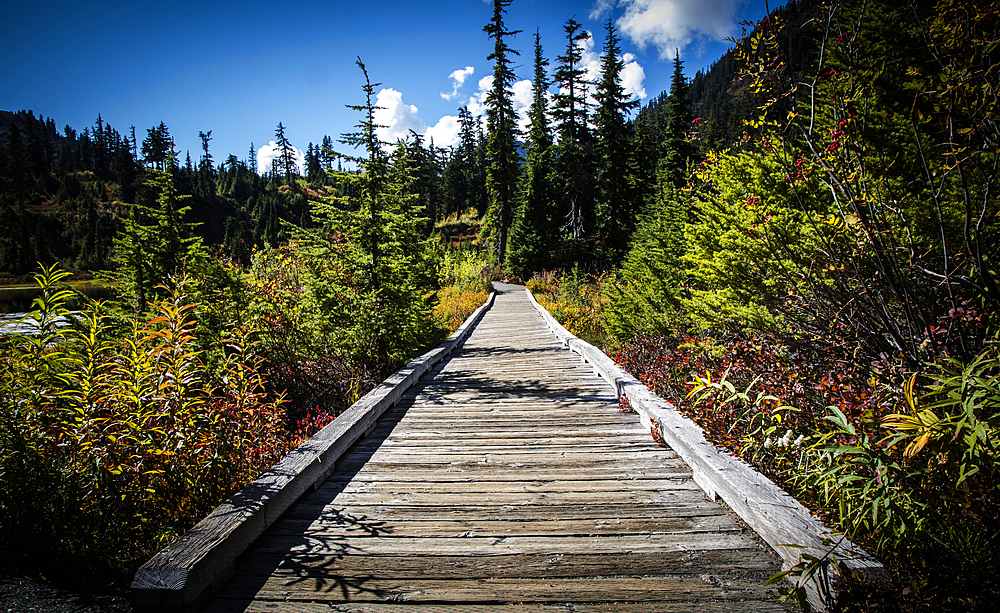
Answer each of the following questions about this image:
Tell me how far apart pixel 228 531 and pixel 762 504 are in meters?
2.93

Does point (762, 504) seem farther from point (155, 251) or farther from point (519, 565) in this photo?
point (155, 251)

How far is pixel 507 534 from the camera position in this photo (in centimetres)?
247

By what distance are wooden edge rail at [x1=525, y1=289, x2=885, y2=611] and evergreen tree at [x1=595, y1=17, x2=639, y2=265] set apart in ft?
95.9

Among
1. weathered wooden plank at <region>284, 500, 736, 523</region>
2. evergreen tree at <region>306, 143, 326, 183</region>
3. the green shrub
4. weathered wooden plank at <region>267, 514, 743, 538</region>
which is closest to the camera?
the green shrub

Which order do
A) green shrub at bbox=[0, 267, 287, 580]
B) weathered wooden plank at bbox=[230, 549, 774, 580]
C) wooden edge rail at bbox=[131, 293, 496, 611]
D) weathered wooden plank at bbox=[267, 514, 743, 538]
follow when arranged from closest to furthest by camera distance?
1. wooden edge rail at bbox=[131, 293, 496, 611]
2. weathered wooden plank at bbox=[230, 549, 774, 580]
3. green shrub at bbox=[0, 267, 287, 580]
4. weathered wooden plank at bbox=[267, 514, 743, 538]

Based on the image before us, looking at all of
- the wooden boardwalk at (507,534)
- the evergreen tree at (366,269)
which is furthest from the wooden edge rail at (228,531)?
the evergreen tree at (366,269)

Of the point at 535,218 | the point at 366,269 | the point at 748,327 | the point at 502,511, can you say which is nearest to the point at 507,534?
the point at 502,511

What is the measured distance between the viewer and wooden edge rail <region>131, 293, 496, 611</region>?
180cm

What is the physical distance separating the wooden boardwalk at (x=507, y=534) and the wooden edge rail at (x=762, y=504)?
0.10 m

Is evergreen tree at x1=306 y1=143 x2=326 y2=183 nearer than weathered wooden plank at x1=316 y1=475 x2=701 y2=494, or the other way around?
weathered wooden plank at x1=316 y1=475 x2=701 y2=494

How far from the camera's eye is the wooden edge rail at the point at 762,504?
1.84m

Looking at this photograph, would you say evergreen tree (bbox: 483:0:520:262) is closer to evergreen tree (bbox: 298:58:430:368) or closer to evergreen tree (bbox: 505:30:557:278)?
evergreen tree (bbox: 505:30:557:278)

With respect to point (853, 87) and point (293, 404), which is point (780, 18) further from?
point (293, 404)

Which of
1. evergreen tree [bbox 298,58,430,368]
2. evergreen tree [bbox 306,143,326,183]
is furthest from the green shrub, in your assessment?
evergreen tree [bbox 306,143,326,183]
